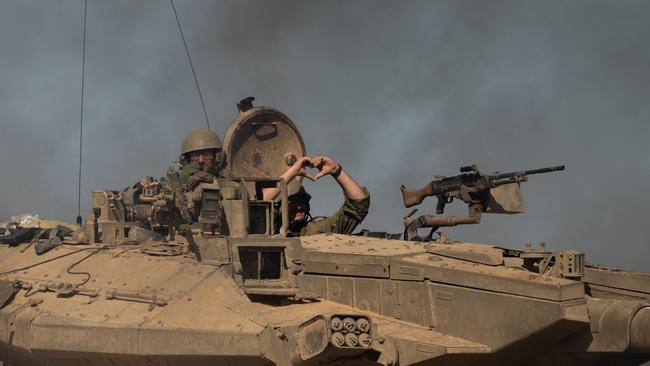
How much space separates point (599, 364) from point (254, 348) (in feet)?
16.1

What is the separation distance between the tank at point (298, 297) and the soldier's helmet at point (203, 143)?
4.19 feet

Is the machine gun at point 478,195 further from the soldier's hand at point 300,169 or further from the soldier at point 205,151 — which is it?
the soldier at point 205,151

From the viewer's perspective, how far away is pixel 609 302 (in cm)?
1025

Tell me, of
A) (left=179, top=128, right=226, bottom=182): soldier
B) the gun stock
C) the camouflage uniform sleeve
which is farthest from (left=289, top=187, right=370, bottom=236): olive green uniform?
(left=179, top=128, right=226, bottom=182): soldier

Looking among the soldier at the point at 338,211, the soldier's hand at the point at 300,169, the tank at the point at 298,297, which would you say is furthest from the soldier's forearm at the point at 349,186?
the tank at the point at 298,297

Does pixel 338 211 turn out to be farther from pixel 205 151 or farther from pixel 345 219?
pixel 205 151

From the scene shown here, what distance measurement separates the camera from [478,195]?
46.4 feet

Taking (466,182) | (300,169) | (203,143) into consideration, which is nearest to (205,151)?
(203,143)

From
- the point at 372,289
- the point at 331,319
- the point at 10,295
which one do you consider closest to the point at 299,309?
the point at 372,289

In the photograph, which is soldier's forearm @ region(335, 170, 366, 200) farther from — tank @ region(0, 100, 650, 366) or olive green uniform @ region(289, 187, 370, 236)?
tank @ region(0, 100, 650, 366)

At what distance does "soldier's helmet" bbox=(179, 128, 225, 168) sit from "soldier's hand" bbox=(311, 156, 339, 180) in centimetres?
171

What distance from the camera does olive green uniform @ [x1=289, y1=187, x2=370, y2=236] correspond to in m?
15.8

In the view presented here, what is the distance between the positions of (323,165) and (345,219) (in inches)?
48.0

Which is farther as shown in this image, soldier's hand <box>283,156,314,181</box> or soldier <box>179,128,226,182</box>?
soldier <box>179,128,226,182</box>
